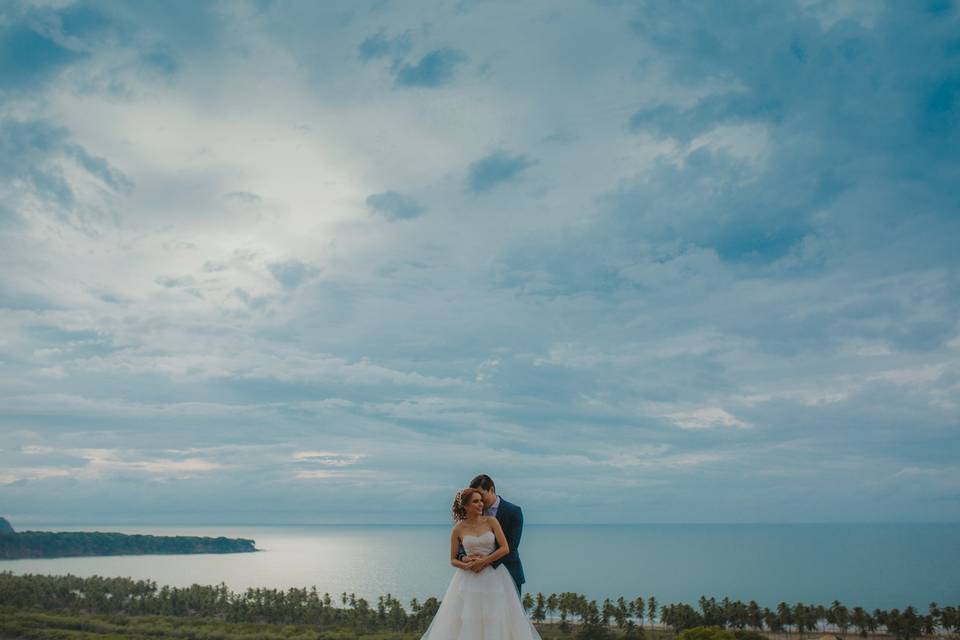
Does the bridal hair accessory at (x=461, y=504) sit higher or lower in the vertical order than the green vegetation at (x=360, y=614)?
higher

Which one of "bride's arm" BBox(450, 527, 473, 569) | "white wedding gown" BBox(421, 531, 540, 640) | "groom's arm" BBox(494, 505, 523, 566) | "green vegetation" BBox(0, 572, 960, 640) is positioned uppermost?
"groom's arm" BBox(494, 505, 523, 566)

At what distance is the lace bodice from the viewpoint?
9.58 metres

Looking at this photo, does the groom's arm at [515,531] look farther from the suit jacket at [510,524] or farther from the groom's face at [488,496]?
the groom's face at [488,496]

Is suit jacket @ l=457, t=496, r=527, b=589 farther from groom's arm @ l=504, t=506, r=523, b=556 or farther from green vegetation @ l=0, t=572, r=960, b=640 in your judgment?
green vegetation @ l=0, t=572, r=960, b=640

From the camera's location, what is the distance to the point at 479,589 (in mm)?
9766

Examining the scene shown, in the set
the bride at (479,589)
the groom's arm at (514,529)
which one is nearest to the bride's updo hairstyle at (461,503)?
the bride at (479,589)

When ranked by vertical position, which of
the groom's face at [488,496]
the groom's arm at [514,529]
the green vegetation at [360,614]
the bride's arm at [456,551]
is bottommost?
the green vegetation at [360,614]

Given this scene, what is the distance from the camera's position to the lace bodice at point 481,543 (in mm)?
9578

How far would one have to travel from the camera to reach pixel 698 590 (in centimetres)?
18438

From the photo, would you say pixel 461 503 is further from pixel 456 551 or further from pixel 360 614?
pixel 360 614

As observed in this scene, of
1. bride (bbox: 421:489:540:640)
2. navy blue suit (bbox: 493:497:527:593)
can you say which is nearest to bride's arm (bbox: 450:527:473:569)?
bride (bbox: 421:489:540:640)

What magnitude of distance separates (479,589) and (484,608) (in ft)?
0.83

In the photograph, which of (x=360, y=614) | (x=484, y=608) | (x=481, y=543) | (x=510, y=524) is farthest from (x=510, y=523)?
(x=360, y=614)

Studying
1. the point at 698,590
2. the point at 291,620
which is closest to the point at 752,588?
the point at 698,590
